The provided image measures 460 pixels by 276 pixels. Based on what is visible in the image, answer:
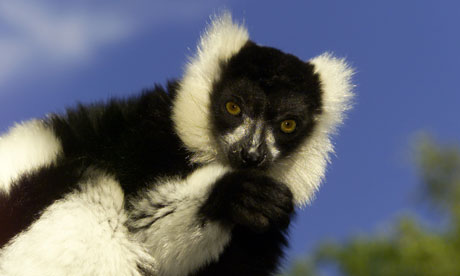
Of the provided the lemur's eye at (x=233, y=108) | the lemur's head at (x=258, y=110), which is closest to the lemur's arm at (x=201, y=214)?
the lemur's head at (x=258, y=110)

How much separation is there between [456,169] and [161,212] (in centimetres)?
3004

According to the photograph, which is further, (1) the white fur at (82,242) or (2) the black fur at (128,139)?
(2) the black fur at (128,139)

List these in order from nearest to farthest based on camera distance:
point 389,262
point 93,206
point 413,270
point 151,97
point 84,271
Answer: point 84,271, point 93,206, point 151,97, point 413,270, point 389,262

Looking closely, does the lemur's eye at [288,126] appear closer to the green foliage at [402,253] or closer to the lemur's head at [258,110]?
the lemur's head at [258,110]

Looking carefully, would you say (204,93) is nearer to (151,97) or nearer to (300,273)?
(151,97)

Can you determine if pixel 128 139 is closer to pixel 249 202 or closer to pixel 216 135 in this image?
pixel 216 135

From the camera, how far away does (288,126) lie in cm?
475

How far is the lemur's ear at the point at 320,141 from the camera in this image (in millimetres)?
4812

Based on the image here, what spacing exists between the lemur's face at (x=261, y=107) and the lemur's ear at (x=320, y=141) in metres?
0.10

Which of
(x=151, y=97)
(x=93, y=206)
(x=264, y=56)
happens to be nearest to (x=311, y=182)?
(x=264, y=56)

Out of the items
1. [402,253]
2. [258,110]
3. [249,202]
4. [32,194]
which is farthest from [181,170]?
[402,253]

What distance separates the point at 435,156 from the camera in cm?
3059

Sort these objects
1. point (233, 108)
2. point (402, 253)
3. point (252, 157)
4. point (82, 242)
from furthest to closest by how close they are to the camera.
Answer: point (402, 253) → point (233, 108) → point (252, 157) → point (82, 242)

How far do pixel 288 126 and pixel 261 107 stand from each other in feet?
1.12
